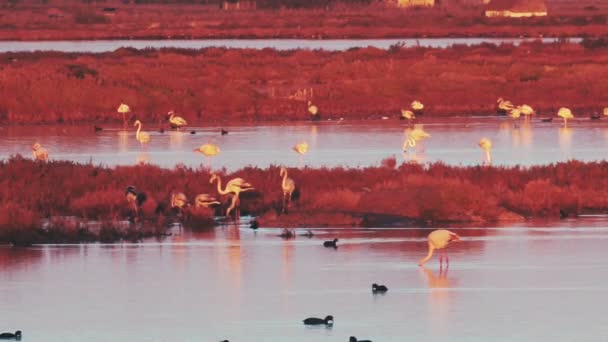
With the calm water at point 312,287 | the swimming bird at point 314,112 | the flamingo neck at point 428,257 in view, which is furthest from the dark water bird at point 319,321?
the swimming bird at point 314,112

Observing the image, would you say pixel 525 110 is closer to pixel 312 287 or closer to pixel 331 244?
pixel 331 244

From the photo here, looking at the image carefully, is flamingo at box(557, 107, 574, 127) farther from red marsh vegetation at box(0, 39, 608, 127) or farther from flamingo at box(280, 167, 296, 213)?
flamingo at box(280, 167, 296, 213)

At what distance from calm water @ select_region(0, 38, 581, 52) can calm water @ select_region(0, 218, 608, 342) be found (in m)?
55.7

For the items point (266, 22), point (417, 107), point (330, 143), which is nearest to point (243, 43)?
point (266, 22)

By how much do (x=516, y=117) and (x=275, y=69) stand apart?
49.0ft

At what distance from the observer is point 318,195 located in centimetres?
2616

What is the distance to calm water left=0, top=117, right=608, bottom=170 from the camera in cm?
3394

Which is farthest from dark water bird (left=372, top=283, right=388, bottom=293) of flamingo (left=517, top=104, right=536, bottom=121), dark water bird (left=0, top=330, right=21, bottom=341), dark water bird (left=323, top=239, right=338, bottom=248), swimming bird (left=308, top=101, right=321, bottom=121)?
swimming bird (left=308, top=101, right=321, bottom=121)

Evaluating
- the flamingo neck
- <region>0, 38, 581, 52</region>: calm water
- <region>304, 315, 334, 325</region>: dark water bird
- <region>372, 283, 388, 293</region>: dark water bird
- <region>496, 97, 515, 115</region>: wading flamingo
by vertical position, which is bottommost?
<region>304, 315, 334, 325</region>: dark water bird

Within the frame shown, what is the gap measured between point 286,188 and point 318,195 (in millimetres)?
1263

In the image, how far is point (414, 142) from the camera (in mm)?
34594

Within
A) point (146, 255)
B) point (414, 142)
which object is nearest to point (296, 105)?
point (414, 142)

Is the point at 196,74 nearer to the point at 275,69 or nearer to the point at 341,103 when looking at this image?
the point at 275,69

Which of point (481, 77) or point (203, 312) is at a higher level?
point (481, 77)
